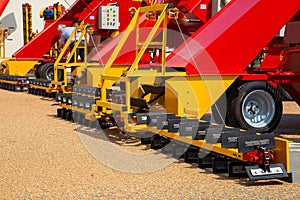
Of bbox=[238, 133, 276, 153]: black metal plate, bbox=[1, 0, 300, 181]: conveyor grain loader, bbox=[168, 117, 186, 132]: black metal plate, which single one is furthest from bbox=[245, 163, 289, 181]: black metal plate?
bbox=[168, 117, 186, 132]: black metal plate

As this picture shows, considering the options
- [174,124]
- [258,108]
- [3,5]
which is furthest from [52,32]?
[174,124]

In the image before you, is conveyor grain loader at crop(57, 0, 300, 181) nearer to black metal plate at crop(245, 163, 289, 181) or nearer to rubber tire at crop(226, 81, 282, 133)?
rubber tire at crop(226, 81, 282, 133)

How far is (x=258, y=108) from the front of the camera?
7.48 meters

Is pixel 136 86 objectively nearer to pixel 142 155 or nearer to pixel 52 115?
pixel 142 155

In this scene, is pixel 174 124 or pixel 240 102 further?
pixel 240 102

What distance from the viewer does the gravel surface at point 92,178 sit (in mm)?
4801

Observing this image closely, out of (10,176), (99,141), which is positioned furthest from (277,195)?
(99,141)

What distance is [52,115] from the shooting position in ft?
33.1

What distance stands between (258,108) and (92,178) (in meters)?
3.04

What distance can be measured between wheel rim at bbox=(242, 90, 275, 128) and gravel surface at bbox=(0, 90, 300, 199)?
1.53m

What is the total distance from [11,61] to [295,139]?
10829 mm

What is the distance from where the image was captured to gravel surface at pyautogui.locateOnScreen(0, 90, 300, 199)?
4.80 meters

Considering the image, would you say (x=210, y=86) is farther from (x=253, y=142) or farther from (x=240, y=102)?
(x=253, y=142)

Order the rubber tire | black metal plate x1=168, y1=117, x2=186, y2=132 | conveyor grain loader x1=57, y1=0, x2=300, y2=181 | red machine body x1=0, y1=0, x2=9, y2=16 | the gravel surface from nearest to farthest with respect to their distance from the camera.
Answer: the gravel surface → black metal plate x1=168, y1=117, x2=186, y2=132 → conveyor grain loader x1=57, y1=0, x2=300, y2=181 → the rubber tire → red machine body x1=0, y1=0, x2=9, y2=16
